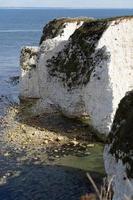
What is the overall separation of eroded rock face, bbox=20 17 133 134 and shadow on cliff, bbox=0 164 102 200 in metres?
6.08

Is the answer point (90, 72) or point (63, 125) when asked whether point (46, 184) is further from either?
point (63, 125)

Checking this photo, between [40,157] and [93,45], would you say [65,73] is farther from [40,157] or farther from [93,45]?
[40,157]

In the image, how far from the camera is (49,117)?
41.5m

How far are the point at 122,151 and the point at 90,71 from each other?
16283mm

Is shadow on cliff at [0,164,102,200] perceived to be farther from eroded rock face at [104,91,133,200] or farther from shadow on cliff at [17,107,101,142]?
shadow on cliff at [17,107,101,142]

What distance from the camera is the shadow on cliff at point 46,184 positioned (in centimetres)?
2516

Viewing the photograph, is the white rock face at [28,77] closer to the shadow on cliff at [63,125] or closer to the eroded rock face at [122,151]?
the shadow on cliff at [63,125]

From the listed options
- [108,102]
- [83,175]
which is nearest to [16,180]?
[83,175]

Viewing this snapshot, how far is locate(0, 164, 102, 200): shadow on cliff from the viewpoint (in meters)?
25.2

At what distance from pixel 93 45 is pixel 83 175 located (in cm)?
1254

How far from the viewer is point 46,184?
26.7m

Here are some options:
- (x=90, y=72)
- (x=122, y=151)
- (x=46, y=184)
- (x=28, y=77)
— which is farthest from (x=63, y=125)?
(x=122, y=151)

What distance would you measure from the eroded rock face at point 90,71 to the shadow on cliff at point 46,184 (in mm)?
6077

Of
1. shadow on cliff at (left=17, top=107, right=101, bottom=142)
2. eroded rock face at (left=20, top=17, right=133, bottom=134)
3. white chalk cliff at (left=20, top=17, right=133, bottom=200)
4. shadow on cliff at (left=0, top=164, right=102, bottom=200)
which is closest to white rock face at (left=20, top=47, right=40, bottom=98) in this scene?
white chalk cliff at (left=20, top=17, right=133, bottom=200)
